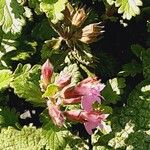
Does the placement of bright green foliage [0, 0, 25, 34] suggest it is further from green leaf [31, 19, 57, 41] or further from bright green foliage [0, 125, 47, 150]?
bright green foliage [0, 125, 47, 150]

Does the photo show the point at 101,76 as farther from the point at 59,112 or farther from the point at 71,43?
the point at 59,112

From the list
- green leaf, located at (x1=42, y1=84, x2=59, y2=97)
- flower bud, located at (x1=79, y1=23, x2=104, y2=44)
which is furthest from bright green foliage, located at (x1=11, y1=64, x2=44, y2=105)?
flower bud, located at (x1=79, y1=23, x2=104, y2=44)

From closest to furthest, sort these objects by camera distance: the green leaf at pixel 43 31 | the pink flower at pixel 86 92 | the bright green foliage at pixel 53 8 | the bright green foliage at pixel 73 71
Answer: the pink flower at pixel 86 92 < the bright green foliage at pixel 53 8 < the bright green foliage at pixel 73 71 < the green leaf at pixel 43 31

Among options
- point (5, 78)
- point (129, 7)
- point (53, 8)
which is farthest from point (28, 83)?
Answer: point (129, 7)

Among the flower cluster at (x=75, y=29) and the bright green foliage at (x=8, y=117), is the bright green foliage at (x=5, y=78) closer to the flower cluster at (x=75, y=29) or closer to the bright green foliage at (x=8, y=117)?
the bright green foliage at (x=8, y=117)

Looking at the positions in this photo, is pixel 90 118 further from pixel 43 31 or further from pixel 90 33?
pixel 43 31

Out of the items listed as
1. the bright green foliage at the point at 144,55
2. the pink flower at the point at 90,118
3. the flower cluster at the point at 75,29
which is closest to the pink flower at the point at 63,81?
the pink flower at the point at 90,118
